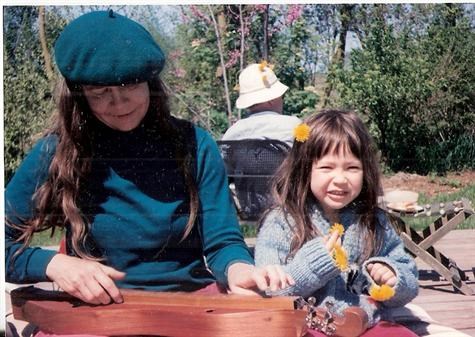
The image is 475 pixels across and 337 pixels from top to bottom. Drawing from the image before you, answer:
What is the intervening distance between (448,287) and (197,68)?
1.00 meters

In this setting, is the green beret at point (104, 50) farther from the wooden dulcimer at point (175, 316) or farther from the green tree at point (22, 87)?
the wooden dulcimer at point (175, 316)

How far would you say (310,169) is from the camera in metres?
2.49

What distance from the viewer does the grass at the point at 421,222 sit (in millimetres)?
2496

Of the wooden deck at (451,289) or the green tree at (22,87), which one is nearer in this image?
the green tree at (22,87)

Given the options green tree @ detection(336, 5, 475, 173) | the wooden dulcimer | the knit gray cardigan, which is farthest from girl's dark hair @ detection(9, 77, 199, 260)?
green tree @ detection(336, 5, 475, 173)

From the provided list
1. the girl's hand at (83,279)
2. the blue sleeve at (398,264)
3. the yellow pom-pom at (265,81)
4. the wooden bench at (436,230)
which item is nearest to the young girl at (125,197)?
the girl's hand at (83,279)

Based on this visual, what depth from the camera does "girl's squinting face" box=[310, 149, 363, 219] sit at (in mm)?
2477

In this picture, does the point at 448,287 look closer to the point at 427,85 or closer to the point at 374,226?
the point at 374,226

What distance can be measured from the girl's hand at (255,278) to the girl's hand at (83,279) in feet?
1.05

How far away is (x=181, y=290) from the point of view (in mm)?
2523

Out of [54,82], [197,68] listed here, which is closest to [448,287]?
[197,68]

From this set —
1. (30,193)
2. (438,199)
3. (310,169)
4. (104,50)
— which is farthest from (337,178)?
(30,193)

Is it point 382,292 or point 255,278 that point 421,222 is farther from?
point 255,278

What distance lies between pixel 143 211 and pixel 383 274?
0.69 metres
